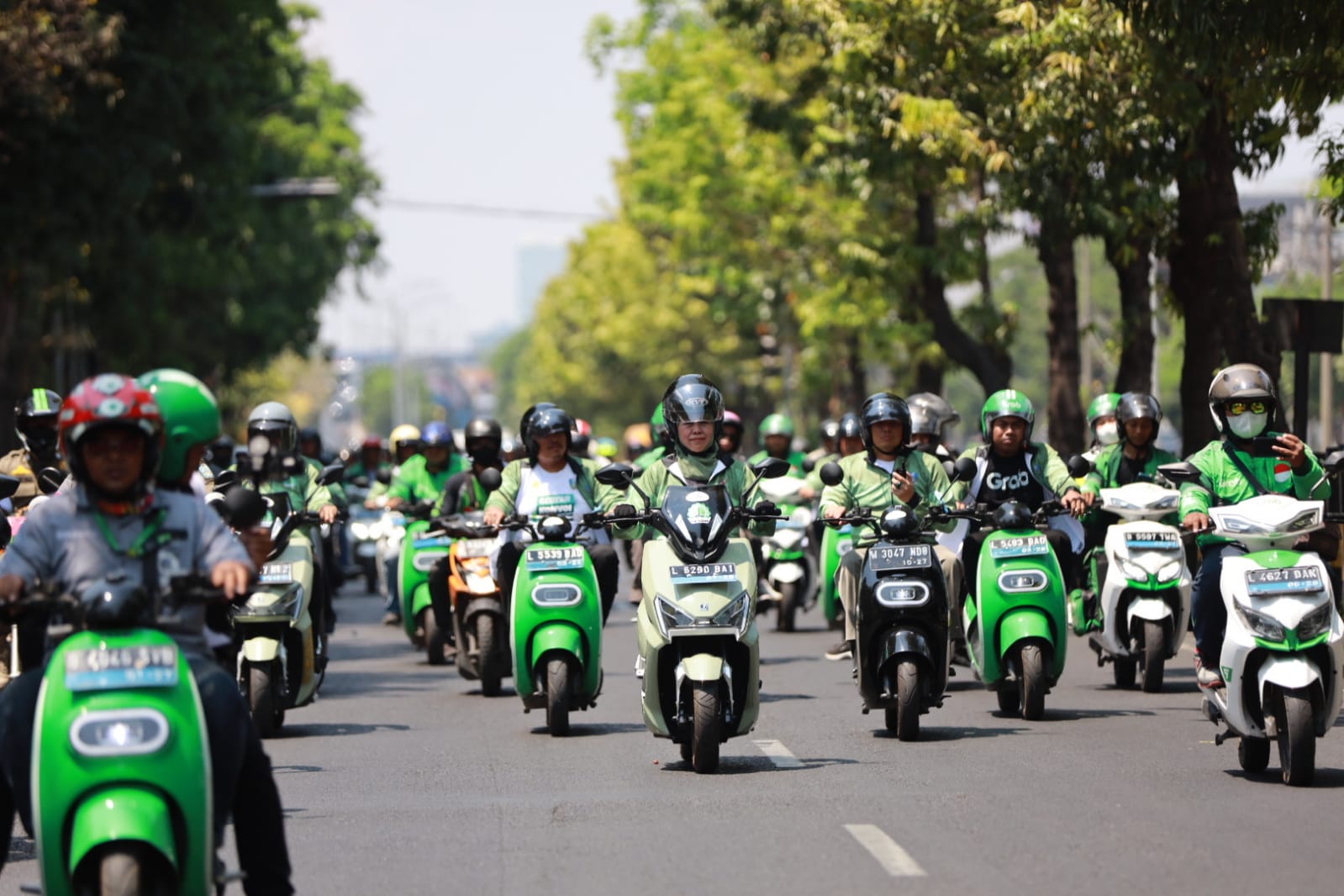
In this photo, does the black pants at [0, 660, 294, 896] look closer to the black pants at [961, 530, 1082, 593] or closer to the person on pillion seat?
the person on pillion seat

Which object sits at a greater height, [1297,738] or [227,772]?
[227,772]

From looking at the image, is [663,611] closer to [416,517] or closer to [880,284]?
[416,517]

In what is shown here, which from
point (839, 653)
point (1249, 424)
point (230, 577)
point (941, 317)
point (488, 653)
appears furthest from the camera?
point (941, 317)

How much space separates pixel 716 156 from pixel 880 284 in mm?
12529

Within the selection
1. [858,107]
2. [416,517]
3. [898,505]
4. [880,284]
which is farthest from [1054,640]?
[880,284]

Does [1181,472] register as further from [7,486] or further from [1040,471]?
[7,486]

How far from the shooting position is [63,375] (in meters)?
43.4

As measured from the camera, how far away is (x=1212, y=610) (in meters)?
10.7

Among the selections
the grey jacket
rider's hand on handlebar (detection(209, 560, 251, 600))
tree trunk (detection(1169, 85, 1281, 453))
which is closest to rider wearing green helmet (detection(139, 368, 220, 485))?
the grey jacket

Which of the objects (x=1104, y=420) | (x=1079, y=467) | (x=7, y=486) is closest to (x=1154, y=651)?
(x=1079, y=467)

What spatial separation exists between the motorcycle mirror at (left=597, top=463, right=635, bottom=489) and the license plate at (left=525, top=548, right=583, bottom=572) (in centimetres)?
152

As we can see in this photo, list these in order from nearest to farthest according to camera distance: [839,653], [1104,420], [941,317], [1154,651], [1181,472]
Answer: [1181,472], [1154,651], [839,653], [1104,420], [941,317]

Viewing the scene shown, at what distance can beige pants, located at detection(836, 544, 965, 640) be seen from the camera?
13.2 m

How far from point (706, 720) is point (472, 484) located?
6285 millimetres
